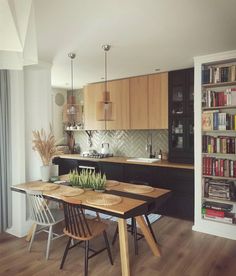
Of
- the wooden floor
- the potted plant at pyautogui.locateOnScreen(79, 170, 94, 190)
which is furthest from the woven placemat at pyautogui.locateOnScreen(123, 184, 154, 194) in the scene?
the wooden floor

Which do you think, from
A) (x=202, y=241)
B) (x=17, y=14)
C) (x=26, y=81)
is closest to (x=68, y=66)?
(x=26, y=81)

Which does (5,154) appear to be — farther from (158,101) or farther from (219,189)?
(219,189)

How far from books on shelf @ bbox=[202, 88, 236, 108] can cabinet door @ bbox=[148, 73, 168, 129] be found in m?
0.77

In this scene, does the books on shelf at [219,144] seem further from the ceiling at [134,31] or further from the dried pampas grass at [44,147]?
the dried pampas grass at [44,147]

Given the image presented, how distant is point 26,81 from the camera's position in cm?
340

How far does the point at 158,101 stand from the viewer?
4125mm

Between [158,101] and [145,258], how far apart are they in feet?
8.17

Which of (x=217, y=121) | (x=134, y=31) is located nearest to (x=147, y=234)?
(x=217, y=121)

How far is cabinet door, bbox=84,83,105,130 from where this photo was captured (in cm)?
491

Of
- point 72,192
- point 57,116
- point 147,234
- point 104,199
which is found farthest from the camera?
point 57,116

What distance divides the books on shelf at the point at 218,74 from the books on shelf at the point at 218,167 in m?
1.08

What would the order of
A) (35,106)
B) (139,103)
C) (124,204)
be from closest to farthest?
(124,204), (35,106), (139,103)

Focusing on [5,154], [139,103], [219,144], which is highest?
[139,103]

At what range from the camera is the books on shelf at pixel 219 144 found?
127 inches
